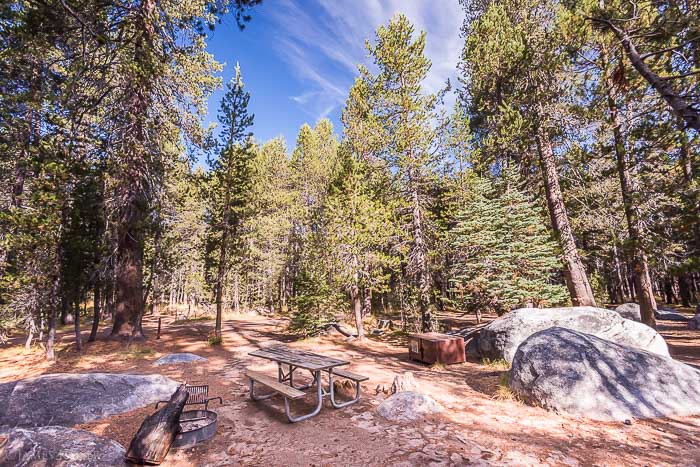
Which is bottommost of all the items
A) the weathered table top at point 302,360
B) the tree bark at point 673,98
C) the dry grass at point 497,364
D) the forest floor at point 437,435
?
the dry grass at point 497,364

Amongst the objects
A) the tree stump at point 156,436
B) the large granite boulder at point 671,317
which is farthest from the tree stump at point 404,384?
the large granite boulder at point 671,317

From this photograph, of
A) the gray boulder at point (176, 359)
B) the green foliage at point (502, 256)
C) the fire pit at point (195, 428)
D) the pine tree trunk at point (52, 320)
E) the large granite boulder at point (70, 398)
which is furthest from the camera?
Result: the green foliage at point (502, 256)

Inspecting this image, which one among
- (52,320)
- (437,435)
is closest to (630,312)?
(437,435)

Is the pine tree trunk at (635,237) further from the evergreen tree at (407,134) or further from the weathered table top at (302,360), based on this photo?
the weathered table top at (302,360)

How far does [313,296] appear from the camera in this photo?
15.5 metres

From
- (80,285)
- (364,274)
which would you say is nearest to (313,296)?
(364,274)

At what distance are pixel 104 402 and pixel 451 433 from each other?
20.1 ft

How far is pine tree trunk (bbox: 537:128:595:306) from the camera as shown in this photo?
1184cm

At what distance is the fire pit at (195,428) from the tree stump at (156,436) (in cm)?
13

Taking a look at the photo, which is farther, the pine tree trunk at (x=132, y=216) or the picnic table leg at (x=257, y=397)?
the pine tree trunk at (x=132, y=216)

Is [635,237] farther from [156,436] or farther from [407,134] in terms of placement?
[156,436]

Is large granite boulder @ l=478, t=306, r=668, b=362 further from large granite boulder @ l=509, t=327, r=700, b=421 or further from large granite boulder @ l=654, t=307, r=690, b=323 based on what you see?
large granite boulder @ l=654, t=307, r=690, b=323

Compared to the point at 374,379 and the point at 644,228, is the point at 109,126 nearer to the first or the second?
the point at 374,379

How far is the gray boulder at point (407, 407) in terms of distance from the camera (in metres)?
5.39
